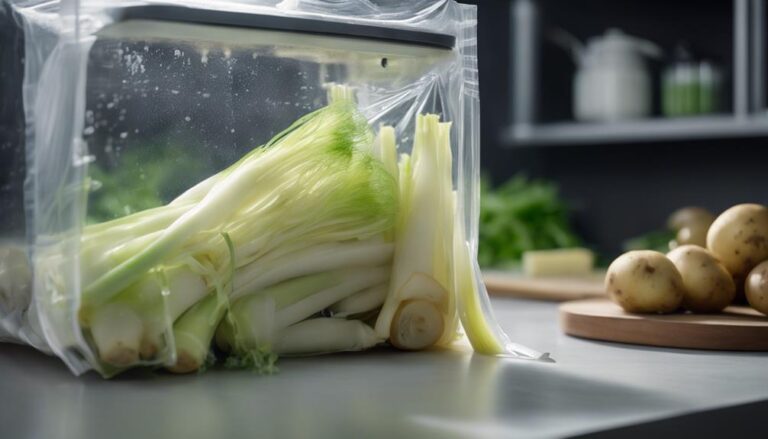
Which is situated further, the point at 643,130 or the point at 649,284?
the point at 643,130

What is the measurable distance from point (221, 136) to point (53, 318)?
24 cm

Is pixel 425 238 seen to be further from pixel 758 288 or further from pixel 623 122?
pixel 623 122

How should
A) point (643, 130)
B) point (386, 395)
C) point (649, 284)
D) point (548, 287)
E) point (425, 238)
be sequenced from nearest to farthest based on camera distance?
point (386, 395), point (425, 238), point (649, 284), point (548, 287), point (643, 130)

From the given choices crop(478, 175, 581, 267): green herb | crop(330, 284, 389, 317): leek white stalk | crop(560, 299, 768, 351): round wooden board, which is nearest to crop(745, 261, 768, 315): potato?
crop(560, 299, 768, 351): round wooden board

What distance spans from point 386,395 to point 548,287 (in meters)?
1.12

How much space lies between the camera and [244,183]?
0.98 meters

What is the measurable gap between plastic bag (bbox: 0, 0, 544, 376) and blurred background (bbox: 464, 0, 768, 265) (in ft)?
5.55

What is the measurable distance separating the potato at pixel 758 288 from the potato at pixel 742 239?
0.05 m

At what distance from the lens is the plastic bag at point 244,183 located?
0.90m

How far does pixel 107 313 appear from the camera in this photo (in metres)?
0.89

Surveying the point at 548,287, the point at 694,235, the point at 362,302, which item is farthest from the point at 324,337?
the point at 548,287

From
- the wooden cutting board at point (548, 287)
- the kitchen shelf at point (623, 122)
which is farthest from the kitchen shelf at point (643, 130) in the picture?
the wooden cutting board at point (548, 287)

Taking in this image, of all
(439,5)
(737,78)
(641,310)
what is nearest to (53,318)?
(439,5)

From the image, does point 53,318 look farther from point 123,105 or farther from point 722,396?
point 722,396
